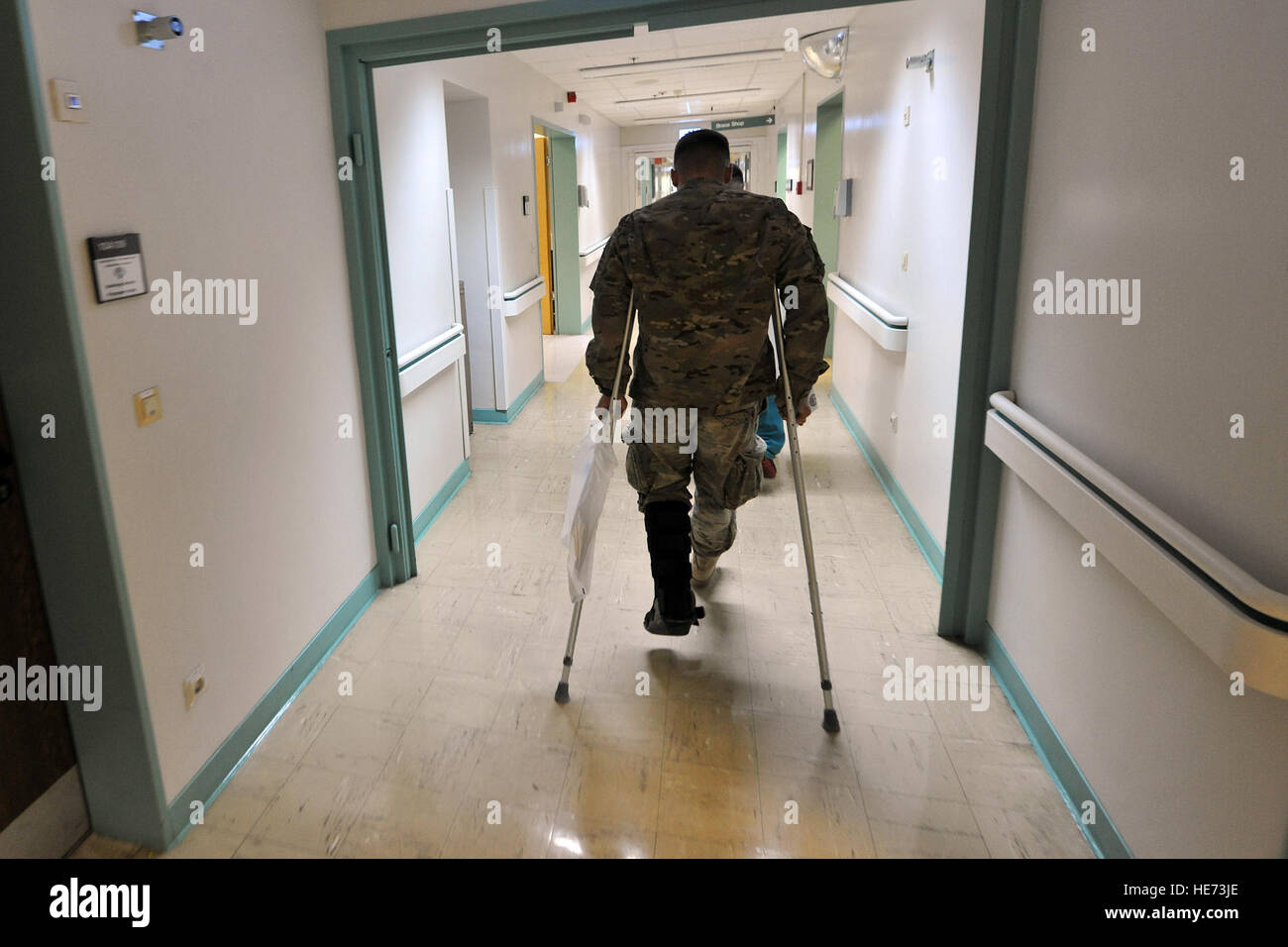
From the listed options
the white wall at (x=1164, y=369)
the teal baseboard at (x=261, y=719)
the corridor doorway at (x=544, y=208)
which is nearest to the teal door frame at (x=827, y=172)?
the corridor doorway at (x=544, y=208)

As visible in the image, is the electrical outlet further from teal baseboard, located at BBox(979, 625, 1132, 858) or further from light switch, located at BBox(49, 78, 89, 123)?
teal baseboard, located at BBox(979, 625, 1132, 858)

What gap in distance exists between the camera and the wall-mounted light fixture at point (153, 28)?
5.74 ft

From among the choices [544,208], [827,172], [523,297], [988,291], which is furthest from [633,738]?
[544,208]

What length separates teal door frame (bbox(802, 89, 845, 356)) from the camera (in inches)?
260

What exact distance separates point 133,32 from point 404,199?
1.81 m

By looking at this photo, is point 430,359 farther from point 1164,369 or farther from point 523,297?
point 1164,369

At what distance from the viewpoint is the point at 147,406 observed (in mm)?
1812

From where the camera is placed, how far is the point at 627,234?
91.4 inches

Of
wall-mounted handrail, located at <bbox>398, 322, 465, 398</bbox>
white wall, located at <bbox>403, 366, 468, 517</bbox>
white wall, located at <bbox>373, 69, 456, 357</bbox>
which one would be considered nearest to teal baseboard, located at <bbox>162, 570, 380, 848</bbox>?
white wall, located at <bbox>403, 366, 468, 517</bbox>

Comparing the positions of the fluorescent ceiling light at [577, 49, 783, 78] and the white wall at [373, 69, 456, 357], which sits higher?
the fluorescent ceiling light at [577, 49, 783, 78]

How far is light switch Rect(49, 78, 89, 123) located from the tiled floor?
67.1 inches

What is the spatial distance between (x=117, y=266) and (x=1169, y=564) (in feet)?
7.36

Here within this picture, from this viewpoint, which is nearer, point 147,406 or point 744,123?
point 147,406
